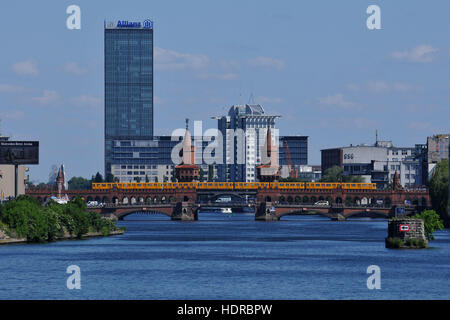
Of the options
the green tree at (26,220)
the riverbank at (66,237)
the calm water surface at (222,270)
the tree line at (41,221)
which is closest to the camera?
the calm water surface at (222,270)

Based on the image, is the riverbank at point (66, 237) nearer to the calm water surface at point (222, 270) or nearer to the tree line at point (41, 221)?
the tree line at point (41, 221)

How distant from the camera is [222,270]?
117 metres

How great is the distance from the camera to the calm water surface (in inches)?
3725

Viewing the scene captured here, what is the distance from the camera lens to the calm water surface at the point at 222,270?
310 feet

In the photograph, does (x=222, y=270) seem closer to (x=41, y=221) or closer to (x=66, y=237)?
(x=41, y=221)

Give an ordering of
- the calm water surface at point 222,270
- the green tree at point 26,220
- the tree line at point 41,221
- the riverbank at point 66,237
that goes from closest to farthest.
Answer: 1. the calm water surface at point 222,270
2. the green tree at point 26,220
3. the riverbank at point 66,237
4. the tree line at point 41,221

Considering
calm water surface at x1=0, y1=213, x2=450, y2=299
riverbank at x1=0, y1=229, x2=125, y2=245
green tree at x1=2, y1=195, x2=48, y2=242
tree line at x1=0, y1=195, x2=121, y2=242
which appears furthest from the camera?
tree line at x1=0, y1=195, x2=121, y2=242

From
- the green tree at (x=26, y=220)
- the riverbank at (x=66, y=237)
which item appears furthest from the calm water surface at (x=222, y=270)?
the riverbank at (x=66, y=237)

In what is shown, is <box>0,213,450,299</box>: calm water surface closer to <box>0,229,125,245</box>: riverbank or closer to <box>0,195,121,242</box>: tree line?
<box>0,195,121,242</box>: tree line

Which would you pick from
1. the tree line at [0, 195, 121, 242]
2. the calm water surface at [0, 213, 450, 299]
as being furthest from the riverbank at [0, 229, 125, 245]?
the calm water surface at [0, 213, 450, 299]

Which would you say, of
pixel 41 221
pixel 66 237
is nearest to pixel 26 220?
pixel 41 221
